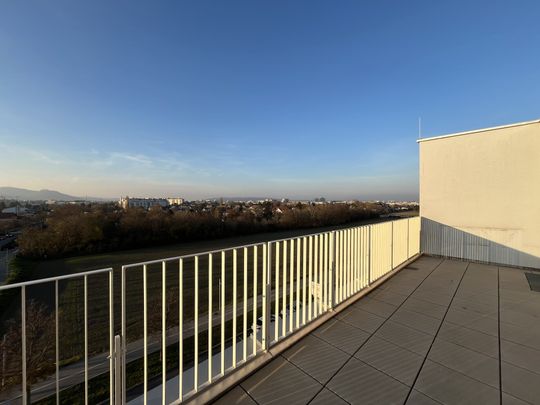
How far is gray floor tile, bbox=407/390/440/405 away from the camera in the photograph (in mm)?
1495

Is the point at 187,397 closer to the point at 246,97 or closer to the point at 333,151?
the point at 246,97

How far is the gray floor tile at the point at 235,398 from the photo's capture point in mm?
1497

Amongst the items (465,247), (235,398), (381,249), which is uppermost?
(381,249)

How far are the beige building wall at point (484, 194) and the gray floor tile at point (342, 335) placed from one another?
4.61 meters

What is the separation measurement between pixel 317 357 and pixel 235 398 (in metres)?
0.73

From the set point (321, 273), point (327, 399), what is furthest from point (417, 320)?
point (327, 399)

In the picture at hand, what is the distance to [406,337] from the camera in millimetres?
2227

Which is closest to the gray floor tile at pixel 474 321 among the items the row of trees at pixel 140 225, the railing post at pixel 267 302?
the railing post at pixel 267 302

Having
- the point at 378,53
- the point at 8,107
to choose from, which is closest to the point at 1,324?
the point at 8,107

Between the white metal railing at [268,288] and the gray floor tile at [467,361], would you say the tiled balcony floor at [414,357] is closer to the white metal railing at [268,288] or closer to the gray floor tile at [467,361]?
the gray floor tile at [467,361]

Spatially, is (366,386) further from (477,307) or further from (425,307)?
(477,307)

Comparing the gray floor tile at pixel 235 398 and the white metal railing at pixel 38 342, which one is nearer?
the white metal railing at pixel 38 342

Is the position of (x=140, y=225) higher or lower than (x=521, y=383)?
lower

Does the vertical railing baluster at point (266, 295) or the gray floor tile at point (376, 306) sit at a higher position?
the vertical railing baluster at point (266, 295)
